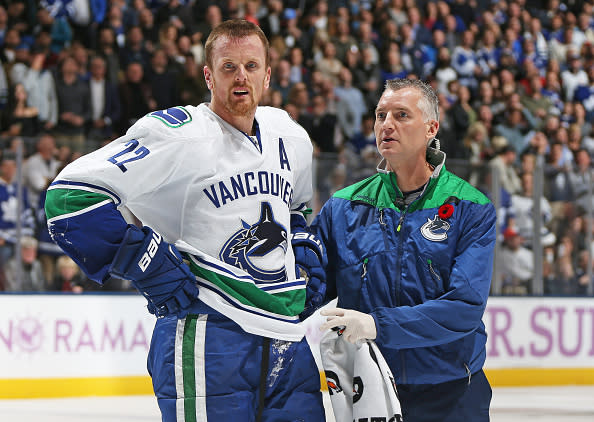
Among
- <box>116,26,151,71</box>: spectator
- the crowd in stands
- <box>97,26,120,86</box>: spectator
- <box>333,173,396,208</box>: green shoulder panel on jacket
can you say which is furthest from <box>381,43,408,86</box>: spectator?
<box>333,173,396,208</box>: green shoulder panel on jacket

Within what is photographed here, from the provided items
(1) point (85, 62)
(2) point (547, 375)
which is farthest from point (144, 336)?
(2) point (547, 375)

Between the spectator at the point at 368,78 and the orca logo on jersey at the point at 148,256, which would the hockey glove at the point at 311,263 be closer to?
the orca logo on jersey at the point at 148,256

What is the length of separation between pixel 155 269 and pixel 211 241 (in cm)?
22

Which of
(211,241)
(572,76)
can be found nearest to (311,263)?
(211,241)

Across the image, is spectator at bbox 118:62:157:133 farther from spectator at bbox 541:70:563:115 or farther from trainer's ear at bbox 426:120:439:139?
trainer's ear at bbox 426:120:439:139

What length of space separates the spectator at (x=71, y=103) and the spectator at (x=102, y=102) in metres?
0.08

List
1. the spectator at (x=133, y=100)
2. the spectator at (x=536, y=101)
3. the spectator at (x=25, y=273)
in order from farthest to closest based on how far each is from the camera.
A: the spectator at (x=536, y=101) < the spectator at (x=133, y=100) < the spectator at (x=25, y=273)

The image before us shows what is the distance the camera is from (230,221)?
2779mm

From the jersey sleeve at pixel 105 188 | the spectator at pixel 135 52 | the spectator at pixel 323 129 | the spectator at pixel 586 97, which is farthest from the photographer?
the spectator at pixel 586 97

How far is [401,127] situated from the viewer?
309 centimetres

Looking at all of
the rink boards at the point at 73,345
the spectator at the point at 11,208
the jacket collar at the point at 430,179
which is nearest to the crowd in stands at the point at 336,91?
the spectator at the point at 11,208

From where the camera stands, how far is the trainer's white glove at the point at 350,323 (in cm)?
277

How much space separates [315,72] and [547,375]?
398 cm

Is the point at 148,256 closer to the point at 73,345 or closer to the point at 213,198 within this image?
the point at 213,198
